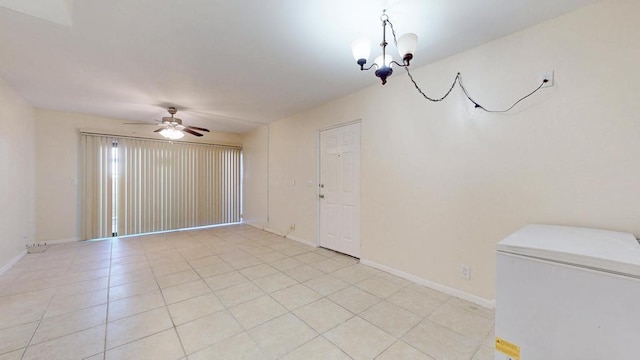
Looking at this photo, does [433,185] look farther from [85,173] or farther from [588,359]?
[85,173]

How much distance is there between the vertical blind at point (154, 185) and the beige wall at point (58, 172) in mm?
179

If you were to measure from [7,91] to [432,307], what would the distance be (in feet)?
18.5

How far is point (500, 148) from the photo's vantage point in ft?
7.04

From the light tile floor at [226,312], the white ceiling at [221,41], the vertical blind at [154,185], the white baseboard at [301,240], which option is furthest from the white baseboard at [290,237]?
the white ceiling at [221,41]

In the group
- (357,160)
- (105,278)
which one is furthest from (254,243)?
(357,160)

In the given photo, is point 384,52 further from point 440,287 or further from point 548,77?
point 440,287

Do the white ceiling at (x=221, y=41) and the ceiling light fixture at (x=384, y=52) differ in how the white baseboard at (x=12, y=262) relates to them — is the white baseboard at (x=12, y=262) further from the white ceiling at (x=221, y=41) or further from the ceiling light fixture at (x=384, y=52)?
the ceiling light fixture at (x=384, y=52)

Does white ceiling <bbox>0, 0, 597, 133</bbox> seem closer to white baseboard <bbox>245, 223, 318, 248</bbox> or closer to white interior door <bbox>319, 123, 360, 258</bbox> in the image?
white interior door <bbox>319, 123, 360, 258</bbox>

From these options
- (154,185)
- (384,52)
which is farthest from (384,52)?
(154,185)

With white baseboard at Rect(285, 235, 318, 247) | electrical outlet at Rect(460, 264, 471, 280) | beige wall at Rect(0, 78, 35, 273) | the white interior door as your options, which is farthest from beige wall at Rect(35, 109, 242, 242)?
electrical outlet at Rect(460, 264, 471, 280)

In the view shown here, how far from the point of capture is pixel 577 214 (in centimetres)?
178

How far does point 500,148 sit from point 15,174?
6031 millimetres

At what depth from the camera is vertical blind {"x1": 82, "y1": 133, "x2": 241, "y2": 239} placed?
466 centimetres

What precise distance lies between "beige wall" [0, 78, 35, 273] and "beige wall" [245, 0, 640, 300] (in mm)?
4545
